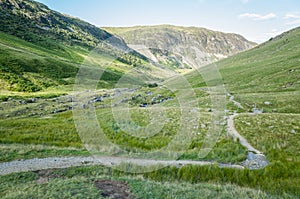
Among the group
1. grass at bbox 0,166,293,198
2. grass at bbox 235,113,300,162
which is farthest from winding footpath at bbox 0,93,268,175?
grass at bbox 0,166,293,198

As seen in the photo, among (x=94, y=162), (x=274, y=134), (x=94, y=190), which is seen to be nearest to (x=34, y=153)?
(x=94, y=162)

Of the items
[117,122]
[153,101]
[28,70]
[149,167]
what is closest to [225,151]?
[149,167]

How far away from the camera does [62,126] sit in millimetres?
29859

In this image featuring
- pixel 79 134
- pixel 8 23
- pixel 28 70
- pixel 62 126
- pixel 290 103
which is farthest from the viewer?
pixel 8 23

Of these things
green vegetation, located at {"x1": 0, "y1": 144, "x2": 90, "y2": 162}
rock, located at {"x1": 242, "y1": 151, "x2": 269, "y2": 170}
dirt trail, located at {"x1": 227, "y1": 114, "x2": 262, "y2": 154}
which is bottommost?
green vegetation, located at {"x1": 0, "y1": 144, "x2": 90, "y2": 162}

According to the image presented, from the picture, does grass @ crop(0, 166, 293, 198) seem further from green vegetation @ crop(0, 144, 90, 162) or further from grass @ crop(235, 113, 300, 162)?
grass @ crop(235, 113, 300, 162)

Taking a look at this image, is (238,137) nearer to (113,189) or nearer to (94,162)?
(94,162)

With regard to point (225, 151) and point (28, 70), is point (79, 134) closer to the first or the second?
point (225, 151)

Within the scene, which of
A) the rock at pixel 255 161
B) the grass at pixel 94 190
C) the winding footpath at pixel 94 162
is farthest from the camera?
the rock at pixel 255 161

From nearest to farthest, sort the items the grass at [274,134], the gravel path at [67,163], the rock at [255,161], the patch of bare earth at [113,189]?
the patch of bare earth at [113,189] < the gravel path at [67,163] < the rock at [255,161] < the grass at [274,134]

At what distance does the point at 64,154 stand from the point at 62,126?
11607 millimetres

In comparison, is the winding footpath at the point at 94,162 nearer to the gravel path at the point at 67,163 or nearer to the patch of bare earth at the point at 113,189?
the gravel path at the point at 67,163

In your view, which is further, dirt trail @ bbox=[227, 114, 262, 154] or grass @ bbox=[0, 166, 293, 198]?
dirt trail @ bbox=[227, 114, 262, 154]

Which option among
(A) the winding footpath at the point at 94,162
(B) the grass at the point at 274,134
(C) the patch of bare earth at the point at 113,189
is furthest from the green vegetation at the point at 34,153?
(B) the grass at the point at 274,134
